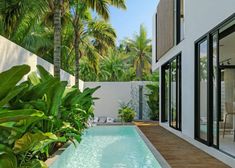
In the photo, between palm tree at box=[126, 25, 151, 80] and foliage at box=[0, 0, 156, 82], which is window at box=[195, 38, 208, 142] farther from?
palm tree at box=[126, 25, 151, 80]

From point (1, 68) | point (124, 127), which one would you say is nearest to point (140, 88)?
point (124, 127)

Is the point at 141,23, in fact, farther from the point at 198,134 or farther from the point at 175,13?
the point at 198,134

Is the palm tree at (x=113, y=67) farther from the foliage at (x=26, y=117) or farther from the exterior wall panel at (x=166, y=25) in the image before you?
the foliage at (x=26, y=117)

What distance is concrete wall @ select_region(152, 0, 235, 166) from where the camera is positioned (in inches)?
278

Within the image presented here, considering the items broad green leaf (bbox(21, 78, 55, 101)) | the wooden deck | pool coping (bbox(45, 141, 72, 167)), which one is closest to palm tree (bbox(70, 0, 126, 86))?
the wooden deck

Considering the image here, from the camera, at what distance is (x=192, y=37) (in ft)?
31.8

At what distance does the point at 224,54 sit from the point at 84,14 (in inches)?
294

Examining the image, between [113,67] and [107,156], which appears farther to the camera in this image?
[113,67]

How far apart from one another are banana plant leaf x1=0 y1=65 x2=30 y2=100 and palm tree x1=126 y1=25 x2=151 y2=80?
32.4m

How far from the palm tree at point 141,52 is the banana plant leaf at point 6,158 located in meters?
32.0

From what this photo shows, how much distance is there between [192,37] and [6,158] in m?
6.84

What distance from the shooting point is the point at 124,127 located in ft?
52.6

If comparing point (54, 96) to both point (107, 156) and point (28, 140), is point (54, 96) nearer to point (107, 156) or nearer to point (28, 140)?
point (28, 140)

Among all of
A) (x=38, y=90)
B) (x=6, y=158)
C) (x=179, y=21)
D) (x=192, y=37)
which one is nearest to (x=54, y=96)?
(x=38, y=90)
